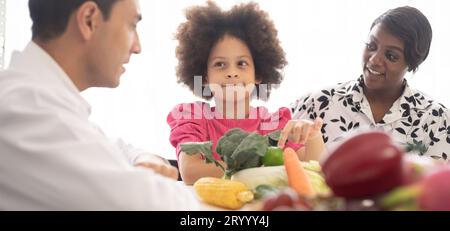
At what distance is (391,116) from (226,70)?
81cm

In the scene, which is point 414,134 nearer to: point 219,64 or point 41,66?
point 219,64

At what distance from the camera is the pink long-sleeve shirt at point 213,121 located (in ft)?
6.15

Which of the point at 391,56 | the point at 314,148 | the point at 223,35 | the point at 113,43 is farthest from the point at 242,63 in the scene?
the point at 113,43

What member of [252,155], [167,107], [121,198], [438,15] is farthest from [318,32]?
[121,198]

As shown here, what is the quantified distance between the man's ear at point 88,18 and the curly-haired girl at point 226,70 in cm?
78

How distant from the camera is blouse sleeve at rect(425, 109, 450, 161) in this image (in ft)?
6.83

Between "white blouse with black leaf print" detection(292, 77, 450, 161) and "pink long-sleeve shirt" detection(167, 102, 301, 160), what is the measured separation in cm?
27

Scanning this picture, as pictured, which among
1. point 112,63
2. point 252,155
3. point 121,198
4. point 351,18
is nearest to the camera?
point 121,198

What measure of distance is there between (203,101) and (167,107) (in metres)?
0.90

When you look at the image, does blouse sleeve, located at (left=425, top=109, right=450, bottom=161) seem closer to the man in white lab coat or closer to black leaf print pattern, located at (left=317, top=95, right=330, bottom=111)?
black leaf print pattern, located at (left=317, top=95, right=330, bottom=111)

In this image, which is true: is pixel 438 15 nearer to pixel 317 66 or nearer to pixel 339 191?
pixel 317 66

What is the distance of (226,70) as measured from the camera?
68.9 inches

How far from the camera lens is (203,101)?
80.4 inches

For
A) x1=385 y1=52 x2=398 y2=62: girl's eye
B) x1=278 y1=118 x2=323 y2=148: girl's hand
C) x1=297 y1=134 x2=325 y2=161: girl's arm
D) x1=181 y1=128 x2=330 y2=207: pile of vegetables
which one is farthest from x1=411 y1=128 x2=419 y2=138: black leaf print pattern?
x1=181 y1=128 x2=330 y2=207: pile of vegetables
